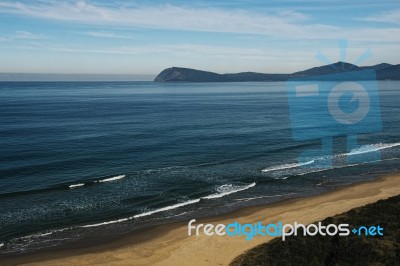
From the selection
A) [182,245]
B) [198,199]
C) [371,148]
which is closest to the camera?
Result: [182,245]

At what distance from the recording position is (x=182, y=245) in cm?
2939

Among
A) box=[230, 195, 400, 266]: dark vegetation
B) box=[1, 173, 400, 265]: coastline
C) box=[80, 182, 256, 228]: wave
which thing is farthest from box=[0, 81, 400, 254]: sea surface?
box=[230, 195, 400, 266]: dark vegetation

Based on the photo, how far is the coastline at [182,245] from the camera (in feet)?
88.9

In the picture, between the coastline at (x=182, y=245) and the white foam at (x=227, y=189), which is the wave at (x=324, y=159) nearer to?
the white foam at (x=227, y=189)

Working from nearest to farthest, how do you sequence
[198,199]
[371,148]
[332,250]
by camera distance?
[332,250], [198,199], [371,148]

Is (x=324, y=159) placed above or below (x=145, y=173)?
below

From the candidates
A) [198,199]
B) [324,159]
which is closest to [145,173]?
[198,199]

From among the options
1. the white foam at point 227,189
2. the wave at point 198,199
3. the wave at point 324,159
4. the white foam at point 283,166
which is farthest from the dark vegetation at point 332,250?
the white foam at point 283,166

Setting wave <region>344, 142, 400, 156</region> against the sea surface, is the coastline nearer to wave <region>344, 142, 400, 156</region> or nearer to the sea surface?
the sea surface

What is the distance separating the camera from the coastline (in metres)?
27.1

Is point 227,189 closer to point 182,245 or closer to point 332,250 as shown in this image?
point 182,245

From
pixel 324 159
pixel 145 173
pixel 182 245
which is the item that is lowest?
pixel 182 245

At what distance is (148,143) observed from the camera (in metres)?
63.8

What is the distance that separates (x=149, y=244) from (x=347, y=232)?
566 inches
